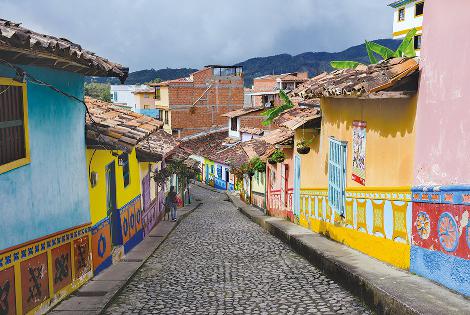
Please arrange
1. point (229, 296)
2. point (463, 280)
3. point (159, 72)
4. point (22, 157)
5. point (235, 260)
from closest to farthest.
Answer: point (463, 280)
point (22, 157)
point (229, 296)
point (235, 260)
point (159, 72)

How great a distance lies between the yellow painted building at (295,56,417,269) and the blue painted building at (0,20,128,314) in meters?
4.43

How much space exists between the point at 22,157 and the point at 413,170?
528 cm

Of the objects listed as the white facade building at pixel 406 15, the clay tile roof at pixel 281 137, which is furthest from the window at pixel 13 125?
the white facade building at pixel 406 15

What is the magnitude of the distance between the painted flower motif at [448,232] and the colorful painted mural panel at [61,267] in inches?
206

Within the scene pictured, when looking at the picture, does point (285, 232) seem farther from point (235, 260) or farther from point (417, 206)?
point (417, 206)

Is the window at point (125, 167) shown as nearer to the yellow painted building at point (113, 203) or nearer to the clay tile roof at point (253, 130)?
the yellow painted building at point (113, 203)

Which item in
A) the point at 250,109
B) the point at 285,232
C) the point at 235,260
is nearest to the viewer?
the point at 235,260

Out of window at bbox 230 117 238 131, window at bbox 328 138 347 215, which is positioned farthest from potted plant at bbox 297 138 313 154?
window at bbox 230 117 238 131

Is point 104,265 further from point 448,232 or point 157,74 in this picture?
point 157,74

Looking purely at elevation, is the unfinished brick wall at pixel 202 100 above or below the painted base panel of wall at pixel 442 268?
above

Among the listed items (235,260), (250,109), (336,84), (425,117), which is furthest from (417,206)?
(250,109)

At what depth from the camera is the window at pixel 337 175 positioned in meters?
10.5

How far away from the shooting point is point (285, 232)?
12.9 m

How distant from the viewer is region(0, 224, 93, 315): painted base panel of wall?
568 cm
